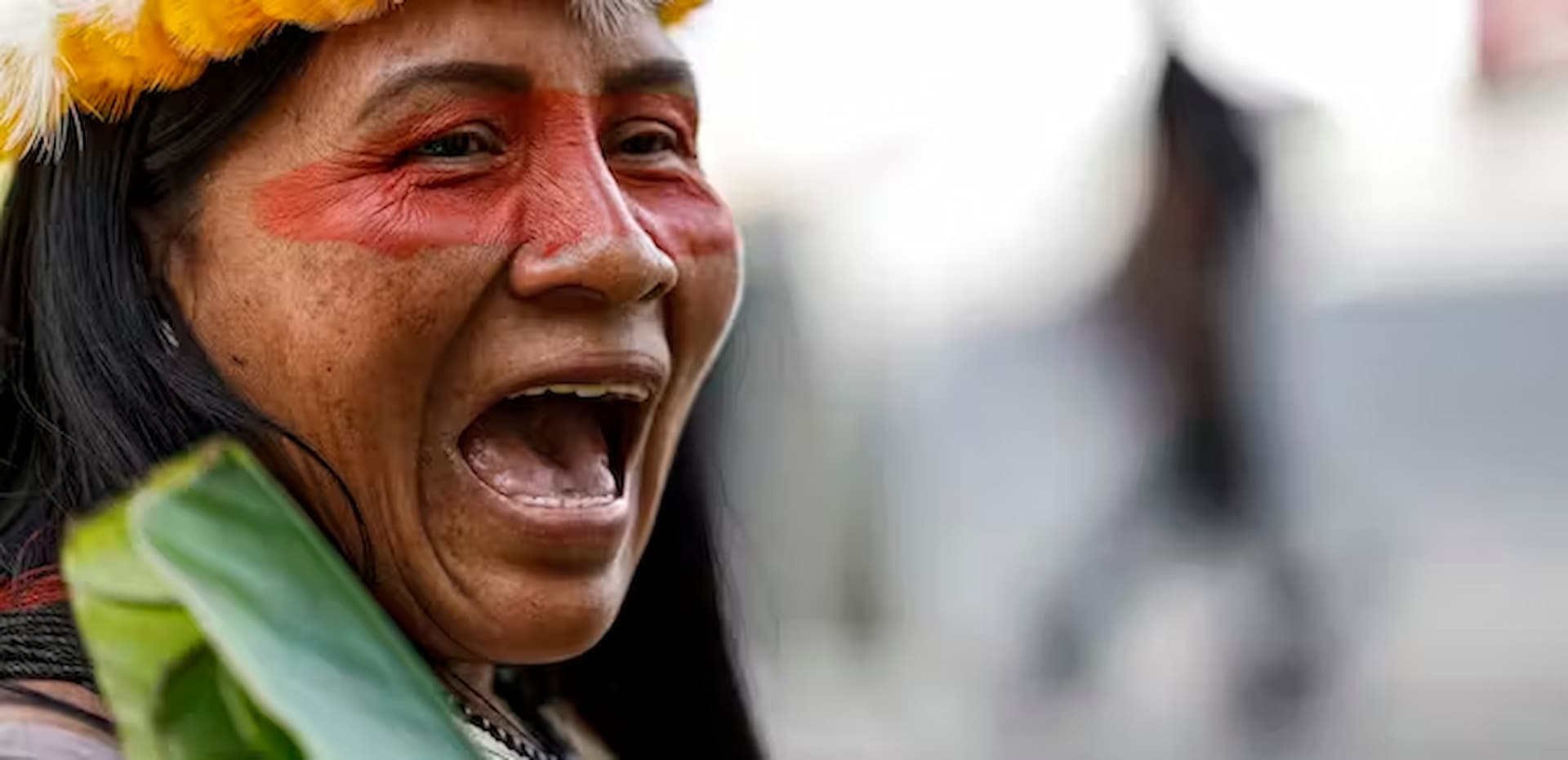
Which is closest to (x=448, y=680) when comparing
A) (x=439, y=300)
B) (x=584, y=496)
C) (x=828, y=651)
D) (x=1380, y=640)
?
(x=584, y=496)

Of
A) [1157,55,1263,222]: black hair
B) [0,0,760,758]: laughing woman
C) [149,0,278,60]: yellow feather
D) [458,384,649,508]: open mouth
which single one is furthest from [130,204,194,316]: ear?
[1157,55,1263,222]: black hair

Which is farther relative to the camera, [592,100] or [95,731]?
[592,100]

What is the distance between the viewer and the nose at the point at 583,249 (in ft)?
6.67

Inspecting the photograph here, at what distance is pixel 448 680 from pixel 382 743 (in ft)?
1.72

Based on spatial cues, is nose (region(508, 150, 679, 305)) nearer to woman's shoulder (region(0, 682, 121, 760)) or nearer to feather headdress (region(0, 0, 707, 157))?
feather headdress (region(0, 0, 707, 157))

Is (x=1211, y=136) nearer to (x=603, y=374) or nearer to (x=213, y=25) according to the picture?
(x=603, y=374)

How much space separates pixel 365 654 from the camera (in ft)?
5.71

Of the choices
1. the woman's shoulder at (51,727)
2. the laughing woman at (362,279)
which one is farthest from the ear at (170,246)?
the woman's shoulder at (51,727)

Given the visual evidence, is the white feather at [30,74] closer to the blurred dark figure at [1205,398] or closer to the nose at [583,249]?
the nose at [583,249]

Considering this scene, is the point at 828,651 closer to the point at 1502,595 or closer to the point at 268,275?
the point at 1502,595

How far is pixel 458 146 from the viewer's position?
82.0 inches

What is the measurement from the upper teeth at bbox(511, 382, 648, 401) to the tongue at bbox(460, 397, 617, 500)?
2cm

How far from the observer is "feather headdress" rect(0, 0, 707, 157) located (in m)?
2.00

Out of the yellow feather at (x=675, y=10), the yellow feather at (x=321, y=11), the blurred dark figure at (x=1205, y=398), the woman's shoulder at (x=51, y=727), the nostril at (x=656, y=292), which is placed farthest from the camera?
the blurred dark figure at (x=1205, y=398)
